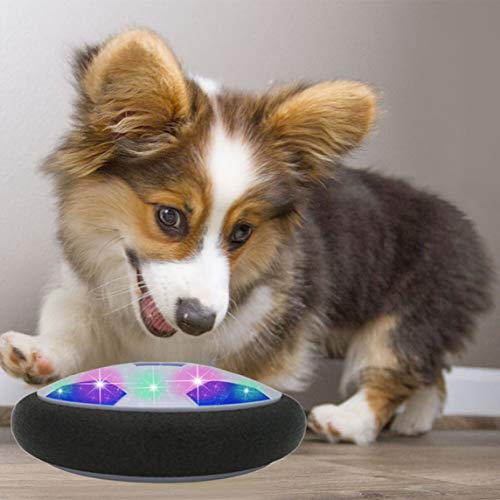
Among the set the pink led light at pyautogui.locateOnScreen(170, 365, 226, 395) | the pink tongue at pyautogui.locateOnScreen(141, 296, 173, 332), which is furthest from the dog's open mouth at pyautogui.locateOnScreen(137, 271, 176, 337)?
the pink led light at pyautogui.locateOnScreen(170, 365, 226, 395)

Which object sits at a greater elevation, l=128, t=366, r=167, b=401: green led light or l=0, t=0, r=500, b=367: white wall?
l=0, t=0, r=500, b=367: white wall

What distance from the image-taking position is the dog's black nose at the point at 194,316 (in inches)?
59.4

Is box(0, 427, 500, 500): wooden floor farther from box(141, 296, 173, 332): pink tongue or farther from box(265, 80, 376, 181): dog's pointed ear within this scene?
box(265, 80, 376, 181): dog's pointed ear

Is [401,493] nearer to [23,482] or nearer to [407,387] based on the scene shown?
[23,482]

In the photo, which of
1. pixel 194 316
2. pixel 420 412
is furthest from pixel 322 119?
pixel 420 412

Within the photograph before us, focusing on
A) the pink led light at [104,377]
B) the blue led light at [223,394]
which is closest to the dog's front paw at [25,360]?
the pink led light at [104,377]

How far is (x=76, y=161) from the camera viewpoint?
1.72 meters

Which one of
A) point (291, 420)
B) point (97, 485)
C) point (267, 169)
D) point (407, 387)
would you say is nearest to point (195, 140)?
point (267, 169)

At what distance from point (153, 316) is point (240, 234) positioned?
0.23 meters

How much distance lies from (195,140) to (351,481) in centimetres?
70

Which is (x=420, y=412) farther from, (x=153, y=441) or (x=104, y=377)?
(x=153, y=441)

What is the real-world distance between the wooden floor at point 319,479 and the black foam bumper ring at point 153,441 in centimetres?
3

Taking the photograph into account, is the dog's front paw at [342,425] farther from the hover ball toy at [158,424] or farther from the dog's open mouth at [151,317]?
the hover ball toy at [158,424]

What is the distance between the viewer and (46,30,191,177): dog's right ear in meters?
1.58
